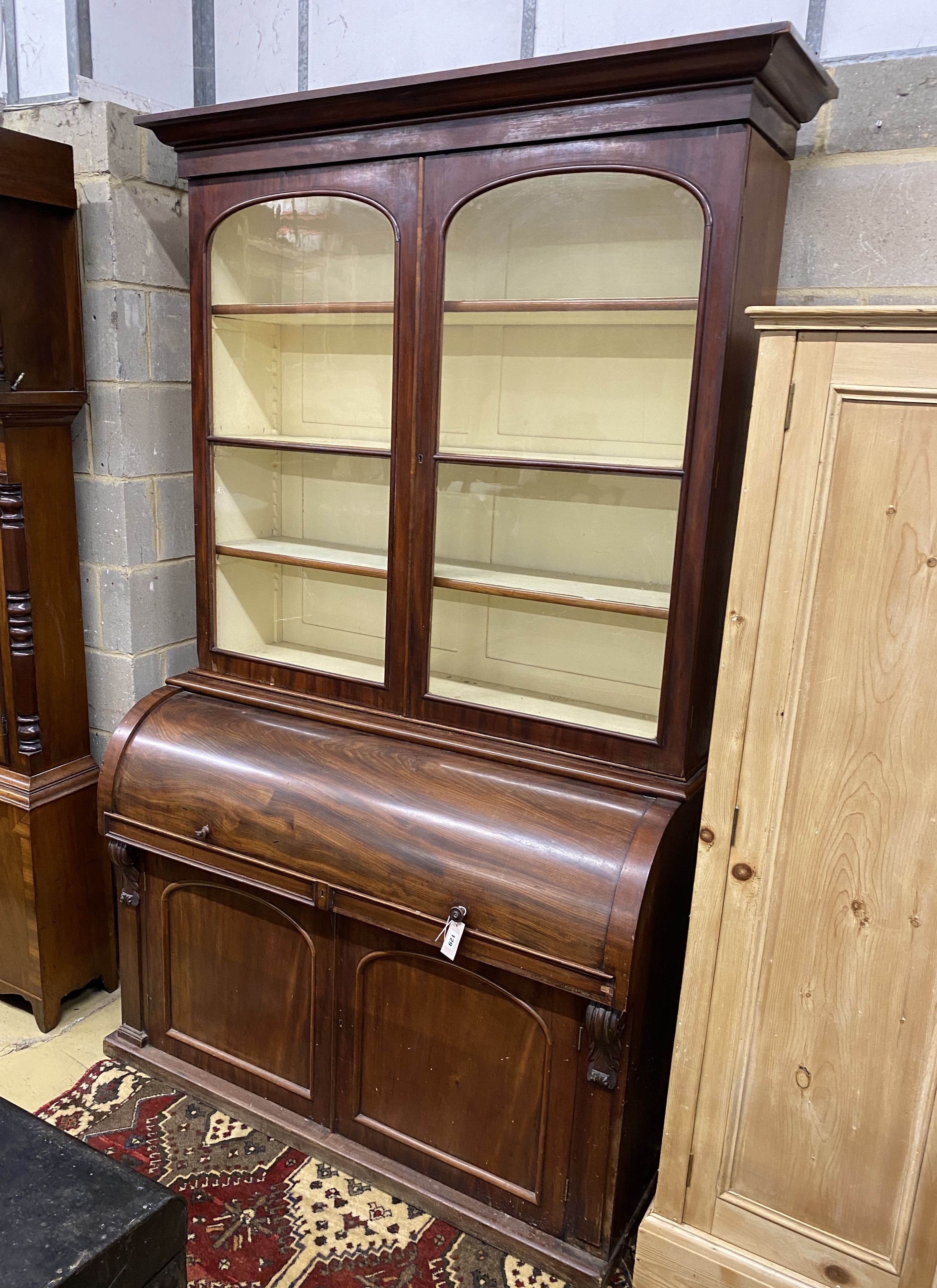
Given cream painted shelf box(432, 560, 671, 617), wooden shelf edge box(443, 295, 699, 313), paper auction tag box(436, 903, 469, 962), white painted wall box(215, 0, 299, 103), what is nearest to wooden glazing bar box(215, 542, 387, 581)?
cream painted shelf box(432, 560, 671, 617)

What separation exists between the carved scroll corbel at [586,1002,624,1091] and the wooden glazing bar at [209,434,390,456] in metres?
1.17

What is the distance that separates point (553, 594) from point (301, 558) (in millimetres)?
643

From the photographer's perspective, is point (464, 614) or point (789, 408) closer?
point (789, 408)

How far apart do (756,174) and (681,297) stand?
226mm

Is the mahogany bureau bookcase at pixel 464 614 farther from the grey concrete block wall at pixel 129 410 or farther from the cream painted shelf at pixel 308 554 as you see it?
the grey concrete block wall at pixel 129 410

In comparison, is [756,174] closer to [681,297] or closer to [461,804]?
[681,297]

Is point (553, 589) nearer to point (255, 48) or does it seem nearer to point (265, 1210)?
point (265, 1210)

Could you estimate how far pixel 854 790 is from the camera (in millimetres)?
1510

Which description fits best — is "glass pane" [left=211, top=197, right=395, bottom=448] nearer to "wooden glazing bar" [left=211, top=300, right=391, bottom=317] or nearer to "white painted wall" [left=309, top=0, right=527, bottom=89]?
Answer: "wooden glazing bar" [left=211, top=300, right=391, bottom=317]

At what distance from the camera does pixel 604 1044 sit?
1696 mm

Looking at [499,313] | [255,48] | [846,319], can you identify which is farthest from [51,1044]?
[255,48]

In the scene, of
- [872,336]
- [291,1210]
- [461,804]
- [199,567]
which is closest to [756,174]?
[872,336]

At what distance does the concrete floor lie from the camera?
7.47 ft

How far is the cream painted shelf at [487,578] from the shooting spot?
6.06 feet
